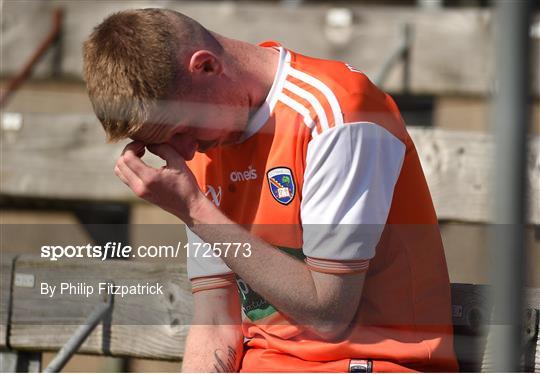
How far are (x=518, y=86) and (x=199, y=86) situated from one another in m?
1.01

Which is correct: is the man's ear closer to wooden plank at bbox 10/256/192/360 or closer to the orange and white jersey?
the orange and white jersey

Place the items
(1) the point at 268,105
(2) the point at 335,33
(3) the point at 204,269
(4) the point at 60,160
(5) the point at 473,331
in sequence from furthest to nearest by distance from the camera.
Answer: (2) the point at 335,33, (4) the point at 60,160, (3) the point at 204,269, (5) the point at 473,331, (1) the point at 268,105

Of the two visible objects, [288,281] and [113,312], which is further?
[113,312]

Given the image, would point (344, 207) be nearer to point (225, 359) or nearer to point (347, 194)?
point (347, 194)

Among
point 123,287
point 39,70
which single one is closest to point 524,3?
point 123,287

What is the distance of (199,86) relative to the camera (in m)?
1.89

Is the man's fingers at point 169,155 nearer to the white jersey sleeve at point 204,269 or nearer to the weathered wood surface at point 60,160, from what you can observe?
the white jersey sleeve at point 204,269

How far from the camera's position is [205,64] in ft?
6.23

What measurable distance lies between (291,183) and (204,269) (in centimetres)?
35

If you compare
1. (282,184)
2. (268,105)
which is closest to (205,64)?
(268,105)

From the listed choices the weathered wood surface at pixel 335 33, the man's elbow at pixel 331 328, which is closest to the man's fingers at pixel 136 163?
the man's elbow at pixel 331 328

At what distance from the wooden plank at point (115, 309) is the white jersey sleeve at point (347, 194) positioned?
59 cm

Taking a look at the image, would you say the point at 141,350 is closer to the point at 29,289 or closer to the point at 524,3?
the point at 29,289

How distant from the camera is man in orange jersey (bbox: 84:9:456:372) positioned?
72.2 inches
